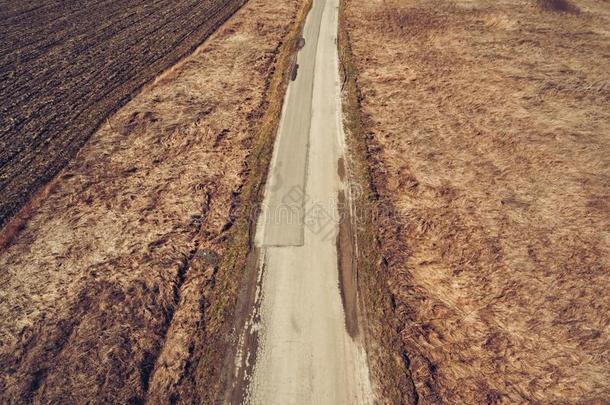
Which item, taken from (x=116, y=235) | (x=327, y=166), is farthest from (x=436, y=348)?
(x=116, y=235)

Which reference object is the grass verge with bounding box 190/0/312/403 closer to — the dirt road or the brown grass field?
the dirt road

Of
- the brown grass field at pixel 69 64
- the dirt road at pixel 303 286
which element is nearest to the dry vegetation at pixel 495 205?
the dirt road at pixel 303 286

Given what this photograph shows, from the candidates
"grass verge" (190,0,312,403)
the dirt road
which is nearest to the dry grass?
the dirt road

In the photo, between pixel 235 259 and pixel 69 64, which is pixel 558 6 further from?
pixel 69 64

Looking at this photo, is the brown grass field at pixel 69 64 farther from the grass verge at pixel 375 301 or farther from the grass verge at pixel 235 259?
the grass verge at pixel 375 301

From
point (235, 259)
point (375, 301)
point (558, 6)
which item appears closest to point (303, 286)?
point (375, 301)

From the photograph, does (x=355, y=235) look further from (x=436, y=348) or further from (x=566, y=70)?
(x=566, y=70)
